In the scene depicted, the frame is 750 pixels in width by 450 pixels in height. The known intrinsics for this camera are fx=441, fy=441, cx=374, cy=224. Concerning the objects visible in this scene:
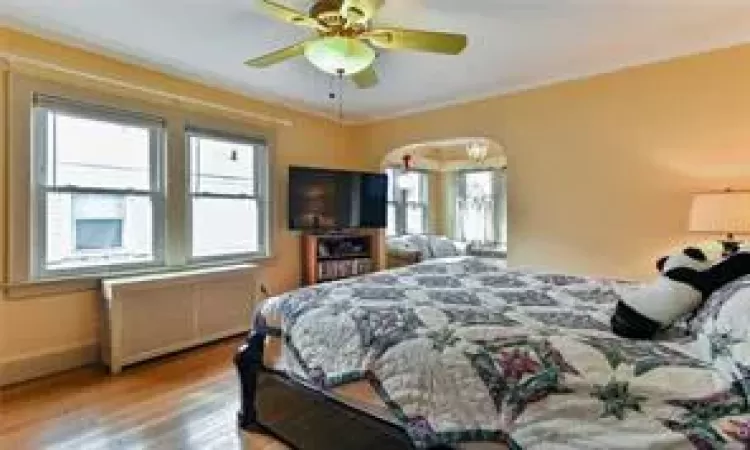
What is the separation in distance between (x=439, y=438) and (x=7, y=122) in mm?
3283

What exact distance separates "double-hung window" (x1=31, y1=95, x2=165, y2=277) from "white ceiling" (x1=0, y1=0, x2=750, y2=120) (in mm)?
558

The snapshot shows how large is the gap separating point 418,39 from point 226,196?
2.71m

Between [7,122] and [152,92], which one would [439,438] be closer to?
[7,122]

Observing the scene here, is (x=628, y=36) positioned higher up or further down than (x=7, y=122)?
higher up

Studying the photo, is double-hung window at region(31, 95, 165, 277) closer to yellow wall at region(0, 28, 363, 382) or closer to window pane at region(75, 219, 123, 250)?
window pane at region(75, 219, 123, 250)

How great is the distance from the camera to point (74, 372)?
3158 millimetres

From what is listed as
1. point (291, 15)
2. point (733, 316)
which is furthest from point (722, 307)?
point (291, 15)

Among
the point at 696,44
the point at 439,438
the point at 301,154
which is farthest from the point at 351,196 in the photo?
the point at 439,438

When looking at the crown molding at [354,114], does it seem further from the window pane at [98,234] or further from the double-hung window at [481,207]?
the double-hung window at [481,207]

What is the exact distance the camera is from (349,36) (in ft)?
7.77

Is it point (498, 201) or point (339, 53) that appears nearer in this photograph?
point (339, 53)

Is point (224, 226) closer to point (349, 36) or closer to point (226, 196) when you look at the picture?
point (226, 196)

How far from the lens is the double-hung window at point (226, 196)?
4129 mm

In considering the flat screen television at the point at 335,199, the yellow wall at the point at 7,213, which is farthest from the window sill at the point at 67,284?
the flat screen television at the point at 335,199
